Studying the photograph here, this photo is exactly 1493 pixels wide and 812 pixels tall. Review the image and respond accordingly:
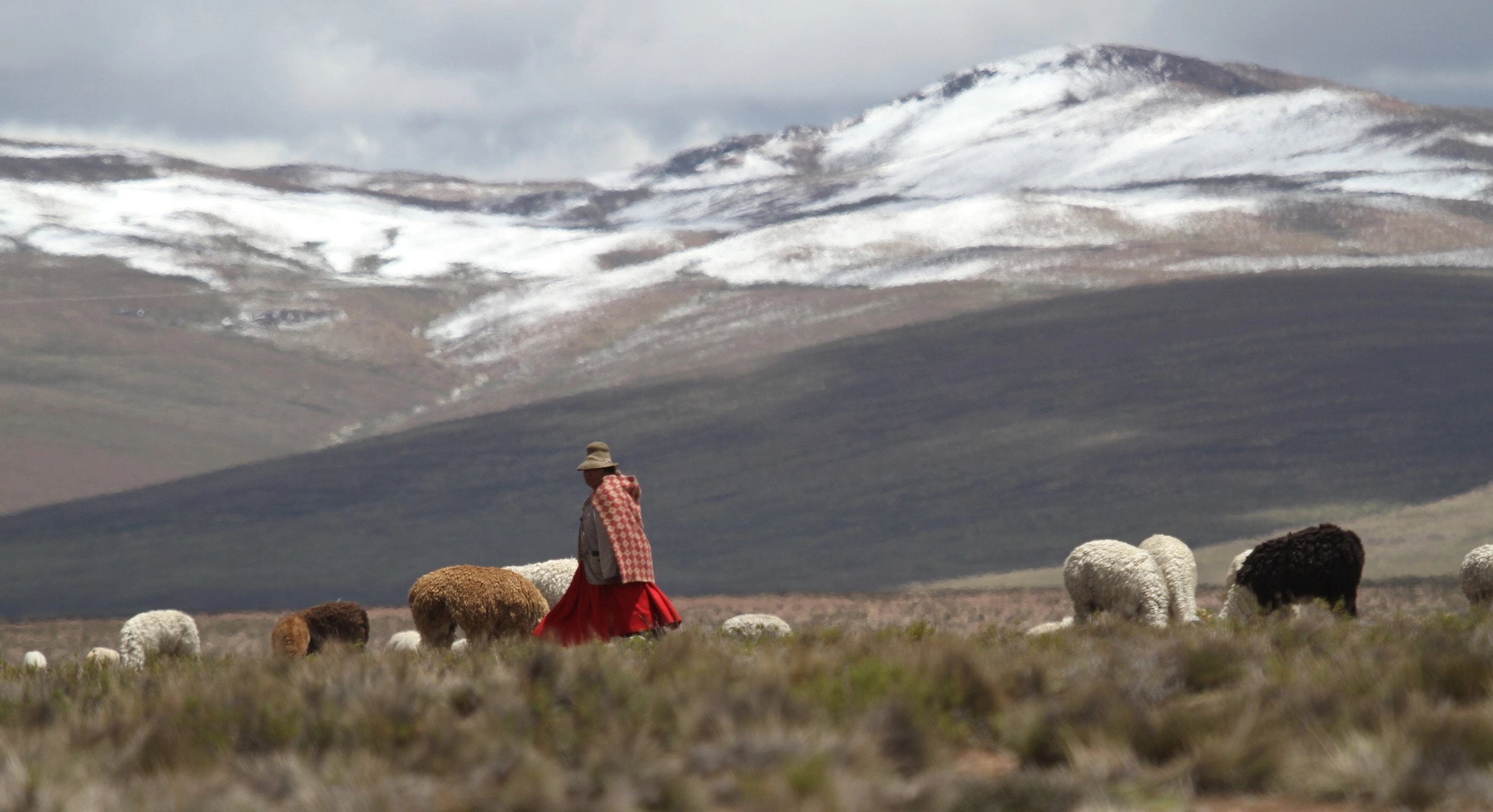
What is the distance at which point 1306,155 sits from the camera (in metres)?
173

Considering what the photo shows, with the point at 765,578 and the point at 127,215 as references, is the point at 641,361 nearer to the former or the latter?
the point at 765,578

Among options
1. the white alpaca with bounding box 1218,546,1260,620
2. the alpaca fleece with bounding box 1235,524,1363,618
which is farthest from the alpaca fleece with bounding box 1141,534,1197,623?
the alpaca fleece with bounding box 1235,524,1363,618

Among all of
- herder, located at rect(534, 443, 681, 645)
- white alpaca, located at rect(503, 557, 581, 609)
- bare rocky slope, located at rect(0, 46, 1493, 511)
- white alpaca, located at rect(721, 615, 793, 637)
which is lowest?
white alpaca, located at rect(721, 615, 793, 637)

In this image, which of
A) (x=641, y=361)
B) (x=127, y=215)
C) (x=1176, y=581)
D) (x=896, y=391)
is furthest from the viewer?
(x=127, y=215)

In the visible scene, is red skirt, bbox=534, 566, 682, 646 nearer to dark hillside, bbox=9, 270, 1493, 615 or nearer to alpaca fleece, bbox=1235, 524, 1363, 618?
alpaca fleece, bbox=1235, 524, 1363, 618

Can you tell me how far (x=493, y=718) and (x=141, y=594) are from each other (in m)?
85.4

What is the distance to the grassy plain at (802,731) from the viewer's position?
4.82 metres

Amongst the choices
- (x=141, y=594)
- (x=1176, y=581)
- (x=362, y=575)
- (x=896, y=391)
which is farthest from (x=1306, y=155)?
(x=1176, y=581)

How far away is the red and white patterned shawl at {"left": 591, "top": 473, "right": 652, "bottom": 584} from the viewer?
→ 33.6 ft

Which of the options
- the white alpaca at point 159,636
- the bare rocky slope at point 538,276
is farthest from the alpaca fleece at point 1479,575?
the bare rocky slope at point 538,276

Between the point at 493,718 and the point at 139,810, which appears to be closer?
the point at 139,810

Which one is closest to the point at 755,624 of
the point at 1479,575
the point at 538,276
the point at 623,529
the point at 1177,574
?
the point at 1177,574

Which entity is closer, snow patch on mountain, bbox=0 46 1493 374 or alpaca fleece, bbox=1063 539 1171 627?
alpaca fleece, bbox=1063 539 1171 627

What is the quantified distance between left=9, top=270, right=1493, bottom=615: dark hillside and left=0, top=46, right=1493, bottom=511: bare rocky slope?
8399 mm
